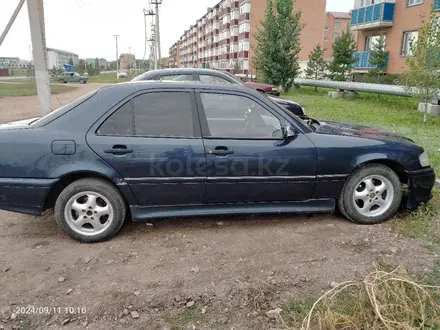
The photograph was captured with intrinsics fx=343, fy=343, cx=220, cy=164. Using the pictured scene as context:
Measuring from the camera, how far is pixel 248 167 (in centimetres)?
339

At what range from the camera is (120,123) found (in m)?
3.29

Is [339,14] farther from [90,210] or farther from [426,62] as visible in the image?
[90,210]

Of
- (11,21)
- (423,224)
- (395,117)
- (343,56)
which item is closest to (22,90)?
(11,21)

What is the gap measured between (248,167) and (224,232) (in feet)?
2.45

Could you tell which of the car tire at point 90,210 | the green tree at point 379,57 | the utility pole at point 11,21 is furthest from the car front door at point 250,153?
the green tree at point 379,57

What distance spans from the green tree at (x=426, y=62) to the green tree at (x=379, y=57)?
11485 mm

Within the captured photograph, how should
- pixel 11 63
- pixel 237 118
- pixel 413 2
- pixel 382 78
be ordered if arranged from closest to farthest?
pixel 237 118 → pixel 382 78 → pixel 413 2 → pixel 11 63

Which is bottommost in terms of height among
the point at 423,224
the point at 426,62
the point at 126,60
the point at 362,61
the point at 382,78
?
the point at 423,224

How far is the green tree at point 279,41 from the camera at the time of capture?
20.2 m

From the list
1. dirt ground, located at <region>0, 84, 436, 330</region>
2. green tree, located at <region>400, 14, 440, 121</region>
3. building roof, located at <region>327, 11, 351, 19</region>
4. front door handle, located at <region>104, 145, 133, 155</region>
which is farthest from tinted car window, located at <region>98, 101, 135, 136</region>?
building roof, located at <region>327, 11, 351, 19</region>

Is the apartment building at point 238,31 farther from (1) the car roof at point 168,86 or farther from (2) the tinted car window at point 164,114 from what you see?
(2) the tinted car window at point 164,114

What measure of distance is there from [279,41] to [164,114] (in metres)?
→ 18.6

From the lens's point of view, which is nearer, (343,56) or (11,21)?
(11,21)

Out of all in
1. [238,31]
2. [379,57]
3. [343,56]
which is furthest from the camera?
[238,31]
